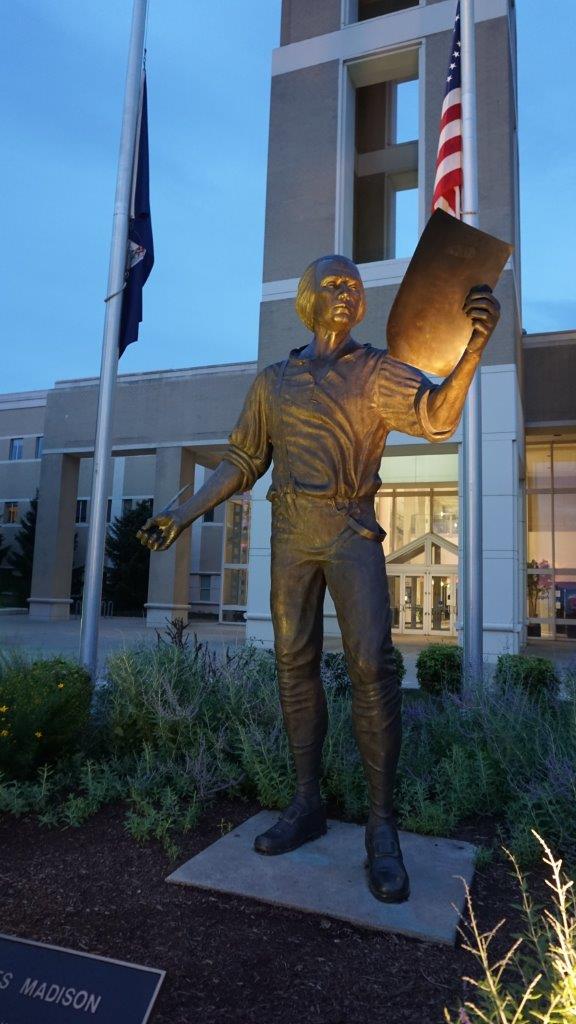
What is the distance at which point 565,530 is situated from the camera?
2136 cm

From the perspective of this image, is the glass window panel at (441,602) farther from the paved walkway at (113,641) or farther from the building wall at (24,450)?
the building wall at (24,450)

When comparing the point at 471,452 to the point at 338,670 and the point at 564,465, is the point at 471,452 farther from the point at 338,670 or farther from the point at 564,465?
the point at 564,465

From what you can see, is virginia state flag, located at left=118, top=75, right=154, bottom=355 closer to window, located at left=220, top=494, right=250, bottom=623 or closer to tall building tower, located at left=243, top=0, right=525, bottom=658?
tall building tower, located at left=243, top=0, right=525, bottom=658

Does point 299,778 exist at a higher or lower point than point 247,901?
higher

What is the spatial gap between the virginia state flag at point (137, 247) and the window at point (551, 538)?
1580 cm

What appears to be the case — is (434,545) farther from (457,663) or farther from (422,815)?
(422,815)

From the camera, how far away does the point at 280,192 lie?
1461 cm

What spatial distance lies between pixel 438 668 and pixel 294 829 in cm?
552

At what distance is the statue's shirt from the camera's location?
308 cm

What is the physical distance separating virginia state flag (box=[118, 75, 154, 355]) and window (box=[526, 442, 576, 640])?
15797 mm

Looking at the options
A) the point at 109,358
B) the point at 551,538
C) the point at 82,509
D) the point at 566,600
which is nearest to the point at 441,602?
the point at 566,600

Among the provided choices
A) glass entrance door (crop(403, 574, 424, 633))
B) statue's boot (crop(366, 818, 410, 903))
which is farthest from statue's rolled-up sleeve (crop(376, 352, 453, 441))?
glass entrance door (crop(403, 574, 424, 633))

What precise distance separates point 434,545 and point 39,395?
90.8 ft

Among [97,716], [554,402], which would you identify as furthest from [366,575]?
[554,402]
